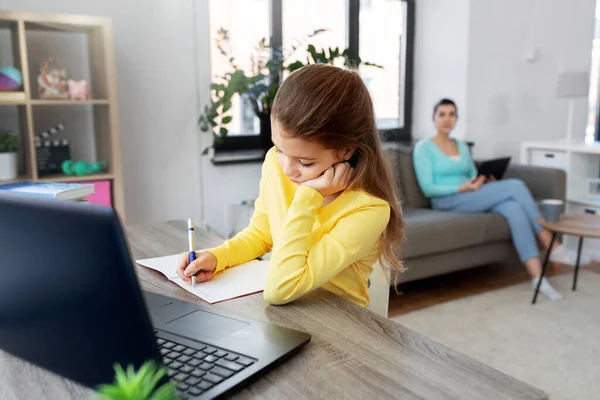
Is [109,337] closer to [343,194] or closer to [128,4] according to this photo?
[343,194]

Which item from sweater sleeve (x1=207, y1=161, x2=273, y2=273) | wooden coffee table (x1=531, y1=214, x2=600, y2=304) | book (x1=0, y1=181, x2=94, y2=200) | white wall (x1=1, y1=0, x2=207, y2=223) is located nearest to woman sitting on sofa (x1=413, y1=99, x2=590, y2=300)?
wooden coffee table (x1=531, y1=214, x2=600, y2=304)

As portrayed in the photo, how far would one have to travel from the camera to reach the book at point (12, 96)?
2.24 meters

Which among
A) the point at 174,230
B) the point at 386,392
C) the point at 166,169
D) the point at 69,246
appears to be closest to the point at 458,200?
the point at 166,169

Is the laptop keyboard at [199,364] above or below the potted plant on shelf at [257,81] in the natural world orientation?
below

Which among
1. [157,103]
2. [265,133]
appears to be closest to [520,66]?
[265,133]

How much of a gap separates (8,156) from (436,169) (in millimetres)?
2240

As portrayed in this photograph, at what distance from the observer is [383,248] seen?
3.74 feet

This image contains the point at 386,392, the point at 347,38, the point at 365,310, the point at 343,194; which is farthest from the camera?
the point at 347,38

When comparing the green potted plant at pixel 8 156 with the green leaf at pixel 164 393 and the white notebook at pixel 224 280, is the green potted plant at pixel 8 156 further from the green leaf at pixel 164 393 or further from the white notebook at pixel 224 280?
the green leaf at pixel 164 393

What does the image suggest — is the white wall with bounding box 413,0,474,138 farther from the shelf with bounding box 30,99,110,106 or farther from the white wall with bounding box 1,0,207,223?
the shelf with bounding box 30,99,110,106

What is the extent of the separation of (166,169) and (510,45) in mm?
2565

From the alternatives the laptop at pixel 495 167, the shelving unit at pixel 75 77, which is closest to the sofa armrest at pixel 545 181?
the laptop at pixel 495 167

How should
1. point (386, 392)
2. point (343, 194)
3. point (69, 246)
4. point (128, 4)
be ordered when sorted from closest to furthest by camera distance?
point (69, 246) < point (386, 392) < point (343, 194) < point (128, 4)

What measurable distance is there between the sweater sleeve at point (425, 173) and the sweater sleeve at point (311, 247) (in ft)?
7.17
